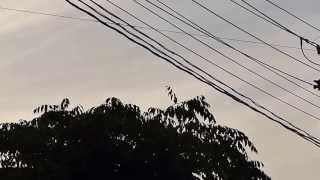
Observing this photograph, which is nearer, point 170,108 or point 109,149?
point 109,149

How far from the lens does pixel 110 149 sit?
39.7 ft

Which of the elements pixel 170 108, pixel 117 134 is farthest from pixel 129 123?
pixel 170 108

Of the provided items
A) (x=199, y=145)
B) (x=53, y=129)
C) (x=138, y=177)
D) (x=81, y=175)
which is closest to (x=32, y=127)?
(x=53, y=129)

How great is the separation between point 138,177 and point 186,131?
50.1 inches

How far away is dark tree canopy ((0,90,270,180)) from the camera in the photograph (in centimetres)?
1197

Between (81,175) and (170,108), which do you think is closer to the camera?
(81,175)

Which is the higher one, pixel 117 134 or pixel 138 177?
pixel 117 134

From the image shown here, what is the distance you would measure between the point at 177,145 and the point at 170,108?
95cm

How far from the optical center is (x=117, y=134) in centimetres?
1227

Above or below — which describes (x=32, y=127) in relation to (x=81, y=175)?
above

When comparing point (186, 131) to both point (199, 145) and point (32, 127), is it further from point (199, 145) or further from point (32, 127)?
point (32, 127)

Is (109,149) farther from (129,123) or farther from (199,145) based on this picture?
(199,145)

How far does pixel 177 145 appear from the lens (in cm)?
1225

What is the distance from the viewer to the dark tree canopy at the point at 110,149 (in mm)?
11969
